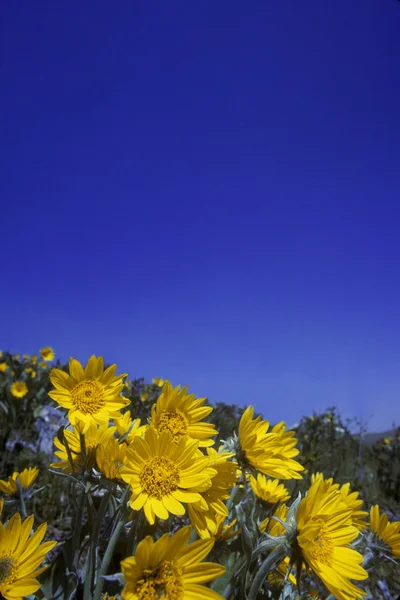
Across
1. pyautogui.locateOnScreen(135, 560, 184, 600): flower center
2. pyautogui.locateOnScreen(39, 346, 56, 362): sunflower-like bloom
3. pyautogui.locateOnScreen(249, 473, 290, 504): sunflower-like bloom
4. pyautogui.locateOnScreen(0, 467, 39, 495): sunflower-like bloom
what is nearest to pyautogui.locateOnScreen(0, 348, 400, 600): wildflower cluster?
pyautogui.locateOnScreen(135, 560, 184, 600): flower center

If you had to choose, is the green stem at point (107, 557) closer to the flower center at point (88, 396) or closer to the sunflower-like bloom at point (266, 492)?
the flower center at point (88, 396)

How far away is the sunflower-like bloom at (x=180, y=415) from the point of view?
61.0 inches

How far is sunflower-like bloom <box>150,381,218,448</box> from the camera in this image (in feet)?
5.08

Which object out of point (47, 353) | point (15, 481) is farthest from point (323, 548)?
point (47, 353)

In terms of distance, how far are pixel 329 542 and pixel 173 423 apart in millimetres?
618

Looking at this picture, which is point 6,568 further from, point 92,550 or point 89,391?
point 89,391

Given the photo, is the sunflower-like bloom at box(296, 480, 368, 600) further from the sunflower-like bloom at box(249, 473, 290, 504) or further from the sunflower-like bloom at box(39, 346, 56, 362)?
the sunflower-like bloom at box(39, 346, 56, 362)

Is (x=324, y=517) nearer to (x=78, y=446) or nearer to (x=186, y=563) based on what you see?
(x=186, y=563)

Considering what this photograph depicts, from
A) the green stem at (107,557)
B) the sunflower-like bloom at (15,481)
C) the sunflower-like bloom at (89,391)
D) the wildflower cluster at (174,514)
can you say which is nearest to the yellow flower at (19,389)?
the sunflower-like bloom at (15,481)

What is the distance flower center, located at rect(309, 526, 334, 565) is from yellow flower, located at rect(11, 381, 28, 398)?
6585 millimetres

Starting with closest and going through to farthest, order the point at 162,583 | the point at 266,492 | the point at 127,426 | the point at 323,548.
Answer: the point at 162,583 → the point at 323,548 → the point at 127,426 → the point at 266,492

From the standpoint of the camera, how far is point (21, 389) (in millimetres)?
7410

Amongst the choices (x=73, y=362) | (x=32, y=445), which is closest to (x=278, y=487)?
(x=73, y=362)

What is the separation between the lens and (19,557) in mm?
1337
